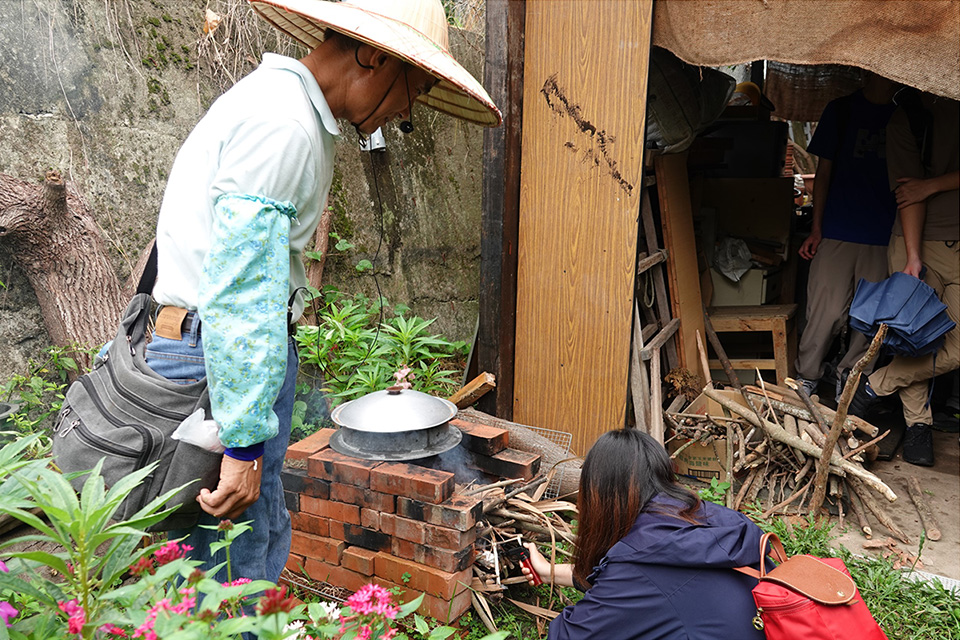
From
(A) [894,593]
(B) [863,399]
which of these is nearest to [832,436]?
(A) [894,593]

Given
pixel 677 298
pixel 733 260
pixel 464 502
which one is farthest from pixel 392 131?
pixel 464 502

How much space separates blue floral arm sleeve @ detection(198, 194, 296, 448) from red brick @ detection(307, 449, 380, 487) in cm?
144

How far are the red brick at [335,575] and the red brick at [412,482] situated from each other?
0.45 m

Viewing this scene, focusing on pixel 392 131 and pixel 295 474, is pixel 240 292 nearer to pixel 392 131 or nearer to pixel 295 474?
pixel 295 474

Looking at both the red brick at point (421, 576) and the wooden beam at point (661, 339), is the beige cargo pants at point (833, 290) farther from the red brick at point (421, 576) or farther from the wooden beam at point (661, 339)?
the red brick at point (421, 576)

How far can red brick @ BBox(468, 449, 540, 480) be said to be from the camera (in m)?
3.38

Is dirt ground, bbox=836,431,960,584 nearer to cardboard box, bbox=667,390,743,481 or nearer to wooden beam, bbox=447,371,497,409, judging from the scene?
cardboard box, bbox=667,390,743,481

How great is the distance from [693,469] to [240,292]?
381cm

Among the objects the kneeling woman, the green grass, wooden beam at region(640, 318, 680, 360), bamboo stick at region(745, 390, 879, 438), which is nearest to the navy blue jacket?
A: the kneeling woman

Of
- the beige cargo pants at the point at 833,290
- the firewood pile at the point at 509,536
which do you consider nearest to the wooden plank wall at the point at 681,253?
the beige cargo pants at the point at 833,290

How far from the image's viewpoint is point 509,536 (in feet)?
10.6

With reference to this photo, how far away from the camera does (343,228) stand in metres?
5.45

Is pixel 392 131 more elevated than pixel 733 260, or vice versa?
pixel 392 131

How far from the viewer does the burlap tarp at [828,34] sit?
3.15 meters
